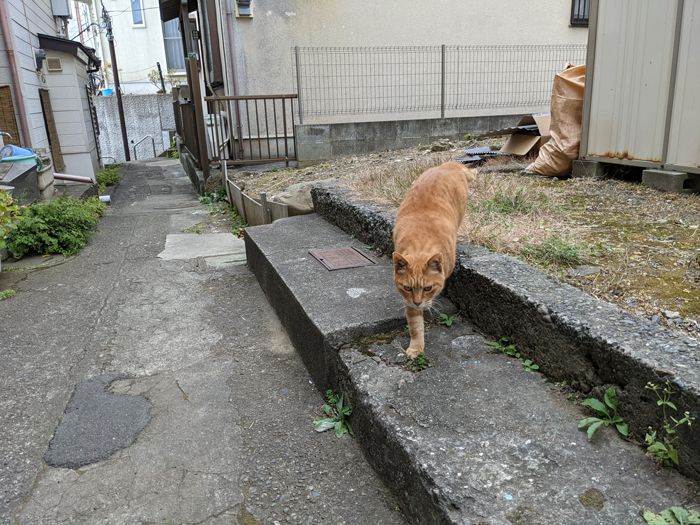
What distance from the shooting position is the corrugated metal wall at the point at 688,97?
15.4ft

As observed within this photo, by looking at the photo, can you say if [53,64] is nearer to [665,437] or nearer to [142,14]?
[665,437]

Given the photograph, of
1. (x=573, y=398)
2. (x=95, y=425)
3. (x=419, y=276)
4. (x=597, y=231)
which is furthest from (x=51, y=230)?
(x=573, y=398)

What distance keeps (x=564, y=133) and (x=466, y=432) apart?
17.7ft

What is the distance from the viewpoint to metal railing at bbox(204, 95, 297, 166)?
10.0 m

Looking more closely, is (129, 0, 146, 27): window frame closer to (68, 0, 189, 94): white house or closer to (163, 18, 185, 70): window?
(68, 0, 189, 94): white house

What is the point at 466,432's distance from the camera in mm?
2094

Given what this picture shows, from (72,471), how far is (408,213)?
239 centimetres

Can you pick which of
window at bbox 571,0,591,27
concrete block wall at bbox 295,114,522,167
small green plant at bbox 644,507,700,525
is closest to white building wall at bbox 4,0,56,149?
concrete block wall at bbox 295,114,522,167

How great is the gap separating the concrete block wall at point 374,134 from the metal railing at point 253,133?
37cm

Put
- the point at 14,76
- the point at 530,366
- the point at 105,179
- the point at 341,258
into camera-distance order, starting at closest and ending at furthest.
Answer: the point at 530,366 → the point at 341,258 → the point at 14,76 → the point at 105,179

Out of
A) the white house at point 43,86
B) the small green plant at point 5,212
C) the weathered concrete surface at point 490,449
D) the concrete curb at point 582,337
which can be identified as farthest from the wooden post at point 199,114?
the weathered concrete surface at point 490,449

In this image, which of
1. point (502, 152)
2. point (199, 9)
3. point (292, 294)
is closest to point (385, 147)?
point (502, 152)

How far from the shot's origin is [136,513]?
224cm

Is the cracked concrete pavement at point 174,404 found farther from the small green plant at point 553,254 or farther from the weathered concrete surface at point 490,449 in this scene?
the small green plant at point 553,254
